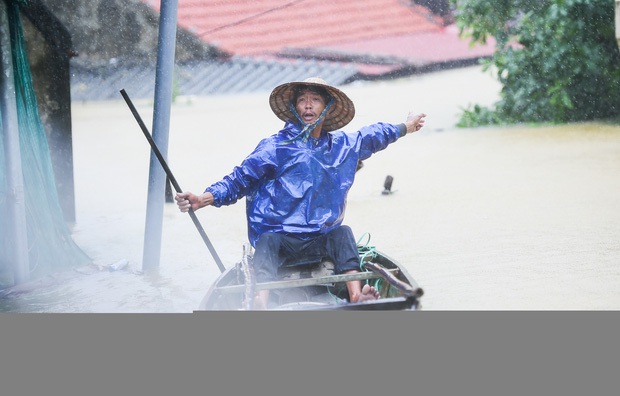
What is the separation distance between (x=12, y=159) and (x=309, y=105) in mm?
1323

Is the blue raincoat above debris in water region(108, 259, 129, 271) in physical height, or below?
above

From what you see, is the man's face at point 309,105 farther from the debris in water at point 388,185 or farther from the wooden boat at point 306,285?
the debris in water at point 388,185

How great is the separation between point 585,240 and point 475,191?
84 cm

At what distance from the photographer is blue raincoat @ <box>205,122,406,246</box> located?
3133mm

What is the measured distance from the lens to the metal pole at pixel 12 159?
368 cm

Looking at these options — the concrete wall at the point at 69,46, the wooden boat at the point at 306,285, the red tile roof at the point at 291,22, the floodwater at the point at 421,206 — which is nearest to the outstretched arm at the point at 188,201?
the wooden boat at the point at 306,285

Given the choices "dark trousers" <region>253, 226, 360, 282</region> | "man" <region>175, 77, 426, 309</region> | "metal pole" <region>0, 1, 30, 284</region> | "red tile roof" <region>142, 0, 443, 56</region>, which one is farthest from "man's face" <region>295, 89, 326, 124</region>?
"red tile roof" <region>142, 0, 443, 56</region>

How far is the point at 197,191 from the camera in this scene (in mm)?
4668

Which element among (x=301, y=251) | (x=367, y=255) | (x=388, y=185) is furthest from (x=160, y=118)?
(x=388, y=185)

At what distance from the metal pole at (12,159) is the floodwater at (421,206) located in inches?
7.0

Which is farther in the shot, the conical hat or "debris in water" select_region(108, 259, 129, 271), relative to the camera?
"debris in water" select_region(108, 259, 129, 271)

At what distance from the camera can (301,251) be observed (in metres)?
3.11

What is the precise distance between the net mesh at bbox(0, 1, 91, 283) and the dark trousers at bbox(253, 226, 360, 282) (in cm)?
126

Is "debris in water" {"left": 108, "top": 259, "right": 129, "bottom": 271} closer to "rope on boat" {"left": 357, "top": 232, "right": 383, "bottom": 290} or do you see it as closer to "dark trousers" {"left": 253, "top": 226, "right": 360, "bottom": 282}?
"dark trousers" {"left": 253, "top": 226, "right": 360, "bottom": 282}
